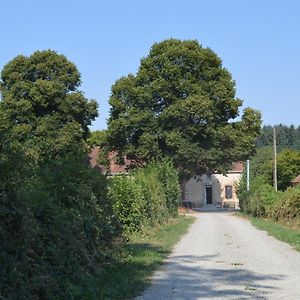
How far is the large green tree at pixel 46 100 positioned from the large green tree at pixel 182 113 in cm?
358

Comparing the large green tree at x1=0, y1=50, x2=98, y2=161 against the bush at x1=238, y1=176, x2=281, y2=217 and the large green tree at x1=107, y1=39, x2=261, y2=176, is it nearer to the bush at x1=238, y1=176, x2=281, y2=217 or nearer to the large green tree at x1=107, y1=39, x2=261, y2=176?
the large green tree at x1=107, y1=39, x2=261, y2=176

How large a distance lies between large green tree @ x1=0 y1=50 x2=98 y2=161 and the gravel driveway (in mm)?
29552

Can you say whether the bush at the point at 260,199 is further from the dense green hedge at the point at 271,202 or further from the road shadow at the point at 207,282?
the road shadow at the point at 207,282

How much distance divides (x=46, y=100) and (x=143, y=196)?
87.0 ft

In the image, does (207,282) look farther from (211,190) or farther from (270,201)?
(211,190)

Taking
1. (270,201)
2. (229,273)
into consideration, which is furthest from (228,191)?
(229,273)

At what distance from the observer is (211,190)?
3189 inches

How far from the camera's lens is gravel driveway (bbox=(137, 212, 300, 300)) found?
938cm

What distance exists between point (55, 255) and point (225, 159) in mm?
41932

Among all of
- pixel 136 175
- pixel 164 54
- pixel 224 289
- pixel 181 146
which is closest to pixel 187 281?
pixel 224 289

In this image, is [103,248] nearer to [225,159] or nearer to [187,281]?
[187,281]

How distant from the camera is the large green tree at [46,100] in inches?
1827

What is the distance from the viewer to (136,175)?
2572cm

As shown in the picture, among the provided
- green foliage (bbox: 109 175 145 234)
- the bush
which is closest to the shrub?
the bush
